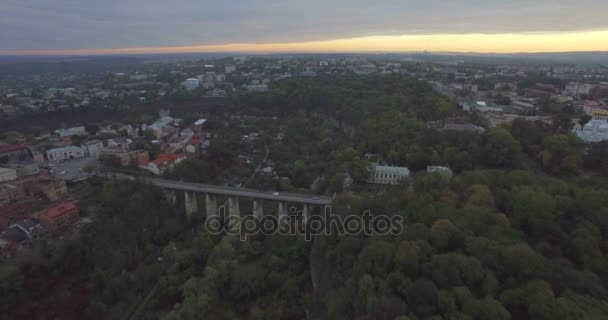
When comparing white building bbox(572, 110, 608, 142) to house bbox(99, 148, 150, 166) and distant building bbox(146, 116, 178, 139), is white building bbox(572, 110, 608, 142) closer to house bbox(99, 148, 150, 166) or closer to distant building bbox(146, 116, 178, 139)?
house bbox(99, 148, 150, 166)

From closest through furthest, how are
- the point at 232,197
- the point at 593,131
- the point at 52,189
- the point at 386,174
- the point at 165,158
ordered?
1. the point at 52,189
2. the point at 232,197
3. the point at 386,174
4. the point at 593,131
5. the point at 165,158

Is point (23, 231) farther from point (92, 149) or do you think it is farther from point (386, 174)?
point (386, 174)

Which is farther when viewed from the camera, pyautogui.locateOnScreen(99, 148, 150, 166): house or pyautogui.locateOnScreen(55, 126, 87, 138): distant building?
pyautogui.locateOnScreen(55, 126, 87, 138): distant building

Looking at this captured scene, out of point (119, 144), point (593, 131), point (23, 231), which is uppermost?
point (593, 131)

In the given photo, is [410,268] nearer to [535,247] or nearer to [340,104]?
[535,247]

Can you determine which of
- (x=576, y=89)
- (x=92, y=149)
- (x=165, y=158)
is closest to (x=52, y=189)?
(x=165, y=158)

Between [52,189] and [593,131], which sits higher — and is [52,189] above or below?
below

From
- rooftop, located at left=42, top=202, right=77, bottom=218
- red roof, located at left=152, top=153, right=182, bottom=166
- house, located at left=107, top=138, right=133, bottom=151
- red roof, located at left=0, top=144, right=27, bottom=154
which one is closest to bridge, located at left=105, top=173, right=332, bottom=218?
red roof, located at left=152, top=153, right=182, bottom=166

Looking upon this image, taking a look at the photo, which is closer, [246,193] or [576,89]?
[246,193]
